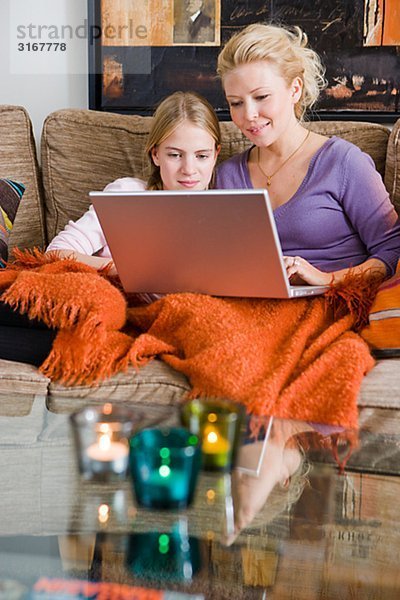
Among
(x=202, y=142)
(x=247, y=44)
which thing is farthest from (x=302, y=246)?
(x=247, y=44)

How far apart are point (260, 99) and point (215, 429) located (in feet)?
3.58

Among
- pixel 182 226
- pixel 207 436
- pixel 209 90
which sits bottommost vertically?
pixel 207 436

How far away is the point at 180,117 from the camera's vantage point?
1931 mm

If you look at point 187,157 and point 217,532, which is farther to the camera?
point 187,157

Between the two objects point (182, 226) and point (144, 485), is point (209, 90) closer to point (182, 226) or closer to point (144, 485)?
point (182, 226)

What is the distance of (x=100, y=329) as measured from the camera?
60.4 inches

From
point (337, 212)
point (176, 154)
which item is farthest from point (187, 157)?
point (337, 212)

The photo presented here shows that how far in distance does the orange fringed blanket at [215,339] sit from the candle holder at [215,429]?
12.3 inches

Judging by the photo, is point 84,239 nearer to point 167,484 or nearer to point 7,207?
point 7,207

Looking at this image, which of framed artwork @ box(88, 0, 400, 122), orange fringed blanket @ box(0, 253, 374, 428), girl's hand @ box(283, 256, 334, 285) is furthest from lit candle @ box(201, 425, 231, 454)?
framed artwork @ box(88, 0, 400, 122)

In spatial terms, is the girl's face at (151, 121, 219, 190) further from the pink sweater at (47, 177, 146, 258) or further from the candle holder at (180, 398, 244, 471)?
the candle holder at (180, 398, 244, 471)

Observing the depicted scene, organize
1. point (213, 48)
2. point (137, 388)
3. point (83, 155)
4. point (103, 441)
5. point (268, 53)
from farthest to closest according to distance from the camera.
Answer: point (213, 48), point (83, 155), point (268, 53), point (137, 388), point (103, 441)

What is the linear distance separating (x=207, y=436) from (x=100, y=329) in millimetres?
609

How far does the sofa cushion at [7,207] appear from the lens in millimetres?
2051
